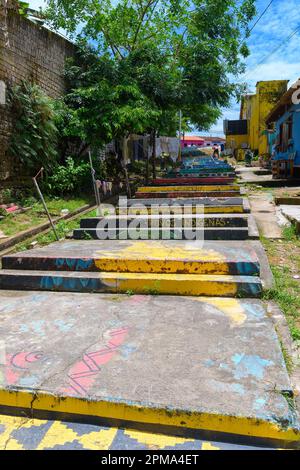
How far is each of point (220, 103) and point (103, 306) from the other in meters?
10.9

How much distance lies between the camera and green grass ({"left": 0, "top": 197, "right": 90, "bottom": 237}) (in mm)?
6672

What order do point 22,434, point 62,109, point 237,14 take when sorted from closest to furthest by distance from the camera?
point 22,434 < point 62,109 < point 237,14

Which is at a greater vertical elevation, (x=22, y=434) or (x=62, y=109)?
(x=62, y=109)

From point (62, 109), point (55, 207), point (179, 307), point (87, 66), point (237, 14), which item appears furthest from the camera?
point (237, 14)

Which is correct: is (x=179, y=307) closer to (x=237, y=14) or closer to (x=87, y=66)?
(x=87, y=66)

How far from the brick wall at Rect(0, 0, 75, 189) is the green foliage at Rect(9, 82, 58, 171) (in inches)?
8.0

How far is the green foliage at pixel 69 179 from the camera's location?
358 inches

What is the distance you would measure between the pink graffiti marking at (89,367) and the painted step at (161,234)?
2.93 m

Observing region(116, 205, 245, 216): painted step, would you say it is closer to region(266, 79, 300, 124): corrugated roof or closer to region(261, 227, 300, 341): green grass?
region(261, 227, 300, 341): green grass

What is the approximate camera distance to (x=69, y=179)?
924 cm

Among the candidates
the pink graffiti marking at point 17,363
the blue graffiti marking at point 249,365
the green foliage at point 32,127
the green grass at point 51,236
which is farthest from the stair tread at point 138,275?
the green foliage at point 32,127

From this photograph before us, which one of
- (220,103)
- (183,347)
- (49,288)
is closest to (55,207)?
(49,288)

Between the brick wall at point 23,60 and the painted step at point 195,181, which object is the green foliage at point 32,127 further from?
the painted step at point 195,181

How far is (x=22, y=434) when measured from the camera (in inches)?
77.0
